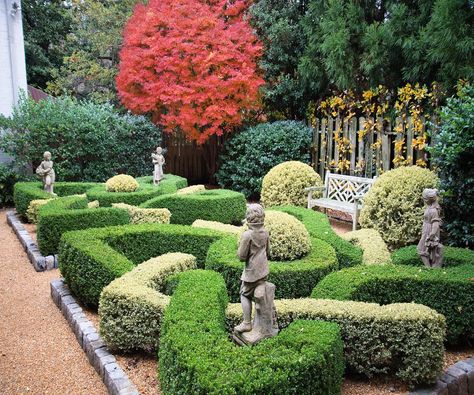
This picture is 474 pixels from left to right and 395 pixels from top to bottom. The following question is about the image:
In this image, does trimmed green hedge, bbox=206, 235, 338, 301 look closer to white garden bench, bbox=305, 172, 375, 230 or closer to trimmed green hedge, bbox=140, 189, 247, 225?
white garden bench, bbox=305, 172, 375, 230

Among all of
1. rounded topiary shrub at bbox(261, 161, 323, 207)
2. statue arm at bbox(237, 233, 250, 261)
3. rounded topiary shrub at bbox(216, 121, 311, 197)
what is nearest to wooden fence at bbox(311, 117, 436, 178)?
rounded topiary shrub at bbox(216, 121, 311, 197)

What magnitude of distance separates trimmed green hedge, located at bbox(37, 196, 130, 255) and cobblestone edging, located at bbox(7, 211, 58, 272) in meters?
0.18

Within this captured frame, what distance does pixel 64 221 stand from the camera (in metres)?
8.20

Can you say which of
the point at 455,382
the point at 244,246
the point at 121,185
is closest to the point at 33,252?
the point at 121,185

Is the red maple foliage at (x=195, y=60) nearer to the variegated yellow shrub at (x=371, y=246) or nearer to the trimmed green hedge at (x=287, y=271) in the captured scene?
the variegated yellow shrub at (x=371, y=246)

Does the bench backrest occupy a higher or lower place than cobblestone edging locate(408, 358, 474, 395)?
higher

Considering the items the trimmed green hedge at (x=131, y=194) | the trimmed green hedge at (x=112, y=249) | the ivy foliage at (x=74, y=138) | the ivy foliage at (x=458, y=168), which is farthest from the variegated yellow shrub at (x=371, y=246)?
the ivy foliage at (x=74, y=138)

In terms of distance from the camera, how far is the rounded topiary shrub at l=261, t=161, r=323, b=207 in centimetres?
1118

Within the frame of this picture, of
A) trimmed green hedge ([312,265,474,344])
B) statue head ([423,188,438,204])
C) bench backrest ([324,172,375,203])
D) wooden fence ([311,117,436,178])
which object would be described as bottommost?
trimmed green hedge ([312,265,474,344])

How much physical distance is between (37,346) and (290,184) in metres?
7.20

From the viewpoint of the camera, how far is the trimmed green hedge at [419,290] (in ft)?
16.9

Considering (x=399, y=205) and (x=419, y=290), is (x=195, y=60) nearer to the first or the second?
(x=399, y=205)

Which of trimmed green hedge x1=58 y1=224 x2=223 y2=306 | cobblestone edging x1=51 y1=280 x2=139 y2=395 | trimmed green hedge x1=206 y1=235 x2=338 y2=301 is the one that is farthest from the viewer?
trimmed green hedge x1=58 y1=224 x2=223 y2=306

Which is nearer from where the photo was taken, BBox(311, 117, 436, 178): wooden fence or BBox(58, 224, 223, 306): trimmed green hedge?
BBox(58, 224, 223, 306): trimmed green hedge
